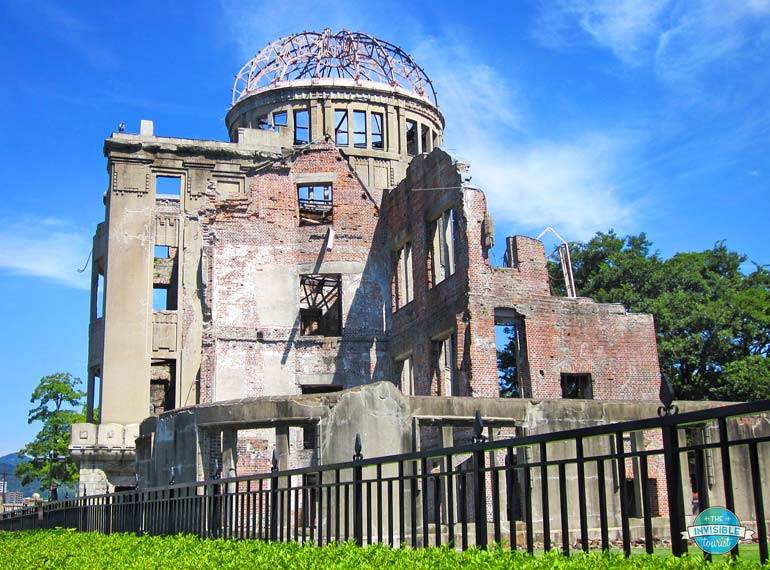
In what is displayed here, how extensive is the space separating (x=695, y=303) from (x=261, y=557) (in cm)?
3298

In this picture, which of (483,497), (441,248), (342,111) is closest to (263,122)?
(342,111)

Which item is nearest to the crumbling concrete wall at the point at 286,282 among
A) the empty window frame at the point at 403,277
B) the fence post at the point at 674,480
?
the empty window frame at the point at 403,277

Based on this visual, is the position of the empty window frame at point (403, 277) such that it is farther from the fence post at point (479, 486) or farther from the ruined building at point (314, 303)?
the fence post at point (479, 486)

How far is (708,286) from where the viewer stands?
125 ft

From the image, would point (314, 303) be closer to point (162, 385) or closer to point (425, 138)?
point (162, 385)

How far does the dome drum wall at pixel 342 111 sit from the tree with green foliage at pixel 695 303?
9546 millimetres

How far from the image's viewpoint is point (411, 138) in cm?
4338

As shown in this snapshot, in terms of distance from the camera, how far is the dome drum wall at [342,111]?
40.5 metres

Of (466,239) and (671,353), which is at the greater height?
(466,239)

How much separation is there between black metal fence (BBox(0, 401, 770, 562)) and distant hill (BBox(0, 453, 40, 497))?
112 feet

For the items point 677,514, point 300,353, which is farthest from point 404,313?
point 677,514

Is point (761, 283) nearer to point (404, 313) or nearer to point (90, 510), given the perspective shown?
point (404, 313)

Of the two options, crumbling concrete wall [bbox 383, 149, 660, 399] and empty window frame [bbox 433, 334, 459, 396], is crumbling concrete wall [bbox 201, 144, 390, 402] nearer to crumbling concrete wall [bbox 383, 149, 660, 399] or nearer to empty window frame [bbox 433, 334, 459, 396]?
crumbling concrete wall [bbox 383, 149, 660, 399]

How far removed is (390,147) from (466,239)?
1874cm
